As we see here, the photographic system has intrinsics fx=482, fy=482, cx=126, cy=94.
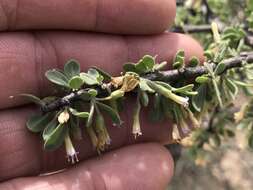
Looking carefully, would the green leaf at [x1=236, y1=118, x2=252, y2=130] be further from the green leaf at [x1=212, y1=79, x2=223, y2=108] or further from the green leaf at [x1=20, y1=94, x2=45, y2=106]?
the green leaf at [x1=20, y1=94, x2=45, y2=106]

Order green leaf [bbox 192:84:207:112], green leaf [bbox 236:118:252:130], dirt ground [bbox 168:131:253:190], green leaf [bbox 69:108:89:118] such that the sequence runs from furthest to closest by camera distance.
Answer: dirt ground [bbox 168:131:253:190] → green leaf [bbox 236:118:252:130] → green leaf [bbox 192:84:207:112] → green leaf [bbox 69:108:89:118]

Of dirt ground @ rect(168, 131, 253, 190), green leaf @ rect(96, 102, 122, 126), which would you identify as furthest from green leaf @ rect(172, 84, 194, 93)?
dirt ground @ rect(168, 131, 253, 190)

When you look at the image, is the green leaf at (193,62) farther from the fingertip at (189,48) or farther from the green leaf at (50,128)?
the green leaf at (50,128)

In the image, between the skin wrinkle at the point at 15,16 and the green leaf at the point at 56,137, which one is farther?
the skin wrinkle at the point at 15,16

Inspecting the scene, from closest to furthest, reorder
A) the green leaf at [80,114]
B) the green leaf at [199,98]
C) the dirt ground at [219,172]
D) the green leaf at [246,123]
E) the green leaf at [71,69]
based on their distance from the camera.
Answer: the green leaf at [80,114], the green leaf at [71,69], the green leaf at [199,98], the green leaf at [246,123], the dirt ground at [219,172]

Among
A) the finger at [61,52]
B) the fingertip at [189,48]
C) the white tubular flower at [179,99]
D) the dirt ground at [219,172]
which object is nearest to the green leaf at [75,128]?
the finger at [61,52]

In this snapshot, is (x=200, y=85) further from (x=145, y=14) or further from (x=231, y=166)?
(x=231, y=166)
